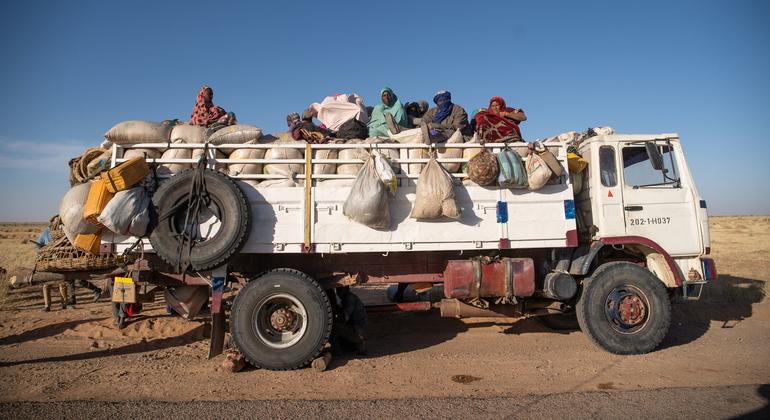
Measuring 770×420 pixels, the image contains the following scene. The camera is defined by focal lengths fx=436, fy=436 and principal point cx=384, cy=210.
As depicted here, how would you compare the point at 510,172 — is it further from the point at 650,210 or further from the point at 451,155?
the point at 650,210

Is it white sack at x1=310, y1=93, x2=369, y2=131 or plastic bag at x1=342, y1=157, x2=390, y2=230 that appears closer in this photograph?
plastic bag at x1=342, y1=157, x2=390, y2=230

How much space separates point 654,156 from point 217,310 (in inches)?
214

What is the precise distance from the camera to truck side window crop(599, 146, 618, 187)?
5.43 meters

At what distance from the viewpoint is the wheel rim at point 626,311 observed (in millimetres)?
5059

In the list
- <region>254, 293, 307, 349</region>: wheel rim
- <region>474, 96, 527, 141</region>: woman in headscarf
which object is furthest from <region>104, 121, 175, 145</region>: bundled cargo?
<region>474, 96, 527, 141</region>: woman in headscarf

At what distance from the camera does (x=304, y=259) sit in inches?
202

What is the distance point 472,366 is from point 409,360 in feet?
2.28

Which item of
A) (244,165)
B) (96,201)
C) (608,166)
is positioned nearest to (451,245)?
(608,166)

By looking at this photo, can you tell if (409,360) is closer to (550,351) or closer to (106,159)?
(550,351)

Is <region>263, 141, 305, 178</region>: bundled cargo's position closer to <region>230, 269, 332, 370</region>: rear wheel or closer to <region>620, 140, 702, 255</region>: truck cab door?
<region>230, 269, 332, 370</region>: rear wheel

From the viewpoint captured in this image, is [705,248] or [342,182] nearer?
[342,182]

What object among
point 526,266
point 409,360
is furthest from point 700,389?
point 409,360

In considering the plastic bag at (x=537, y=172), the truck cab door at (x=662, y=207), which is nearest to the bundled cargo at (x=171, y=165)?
the plastic bag at (x=537, y=172)

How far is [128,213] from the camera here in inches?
169
